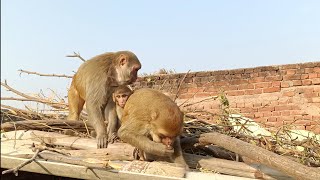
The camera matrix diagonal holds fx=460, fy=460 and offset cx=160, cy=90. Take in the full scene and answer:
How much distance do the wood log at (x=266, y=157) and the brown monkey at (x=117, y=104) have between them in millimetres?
1077

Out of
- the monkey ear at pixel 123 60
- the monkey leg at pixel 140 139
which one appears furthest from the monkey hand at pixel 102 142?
the monkey ear at pixel 123 60

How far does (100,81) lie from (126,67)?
39 centimetres

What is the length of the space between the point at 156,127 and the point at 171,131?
186 millimetres

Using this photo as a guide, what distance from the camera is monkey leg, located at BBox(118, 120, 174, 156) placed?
4.27m

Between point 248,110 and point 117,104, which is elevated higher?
point 117,104

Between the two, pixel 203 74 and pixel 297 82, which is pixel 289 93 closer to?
pixel 297 82

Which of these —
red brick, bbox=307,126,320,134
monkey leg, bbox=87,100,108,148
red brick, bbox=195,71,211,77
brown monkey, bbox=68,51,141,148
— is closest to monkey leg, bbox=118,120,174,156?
monkey leg, bbox=87,100,108,148

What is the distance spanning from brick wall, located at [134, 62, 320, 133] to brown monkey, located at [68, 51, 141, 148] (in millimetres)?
4154

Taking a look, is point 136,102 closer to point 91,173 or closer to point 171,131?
point 171,131

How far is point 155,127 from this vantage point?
445cm

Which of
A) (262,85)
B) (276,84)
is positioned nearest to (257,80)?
(262,85)

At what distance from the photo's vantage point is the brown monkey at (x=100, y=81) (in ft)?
18.0

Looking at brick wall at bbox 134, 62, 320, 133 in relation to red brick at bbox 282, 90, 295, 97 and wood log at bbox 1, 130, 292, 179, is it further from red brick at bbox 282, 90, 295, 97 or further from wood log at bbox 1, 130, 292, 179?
wood log at bbox 1, 130, 292, 179

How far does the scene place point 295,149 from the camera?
5305mm
